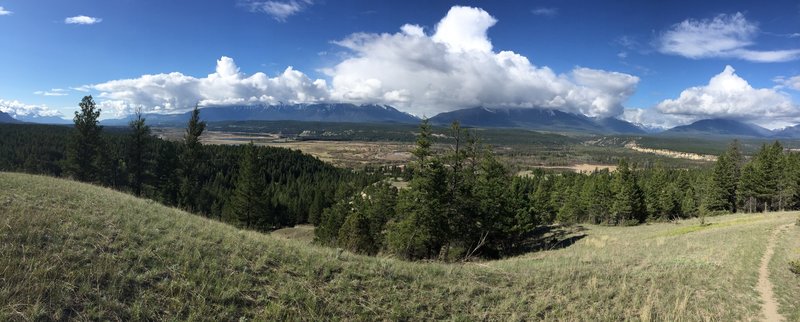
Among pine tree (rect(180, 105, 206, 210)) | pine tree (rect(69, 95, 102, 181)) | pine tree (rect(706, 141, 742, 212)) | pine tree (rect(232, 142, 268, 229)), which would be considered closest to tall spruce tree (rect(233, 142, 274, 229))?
pine tree (rect(232, 142, 268, 229))

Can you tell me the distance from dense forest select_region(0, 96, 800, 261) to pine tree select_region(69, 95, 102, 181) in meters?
0.11

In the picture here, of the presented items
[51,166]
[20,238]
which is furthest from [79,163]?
[20,238]

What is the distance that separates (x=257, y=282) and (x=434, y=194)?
24110mm

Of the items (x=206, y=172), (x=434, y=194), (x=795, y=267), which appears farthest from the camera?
(x=206, y=172)

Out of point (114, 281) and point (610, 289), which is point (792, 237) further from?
point (114, 281)

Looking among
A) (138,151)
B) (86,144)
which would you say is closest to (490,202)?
(138,151)

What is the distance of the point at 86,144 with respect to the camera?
43.4 m

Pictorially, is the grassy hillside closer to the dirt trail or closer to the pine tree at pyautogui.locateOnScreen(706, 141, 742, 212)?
the dirt trail

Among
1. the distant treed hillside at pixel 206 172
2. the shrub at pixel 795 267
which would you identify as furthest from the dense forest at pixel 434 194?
the shrub at pixel 795 267

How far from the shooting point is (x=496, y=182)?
132 feet

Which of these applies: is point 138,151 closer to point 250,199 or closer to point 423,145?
point 250,199

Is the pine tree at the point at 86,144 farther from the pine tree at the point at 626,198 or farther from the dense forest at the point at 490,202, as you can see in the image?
the pine tree at the point at 626,198

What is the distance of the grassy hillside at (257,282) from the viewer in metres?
6.46

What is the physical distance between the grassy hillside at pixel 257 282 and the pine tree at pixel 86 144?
121 ft
